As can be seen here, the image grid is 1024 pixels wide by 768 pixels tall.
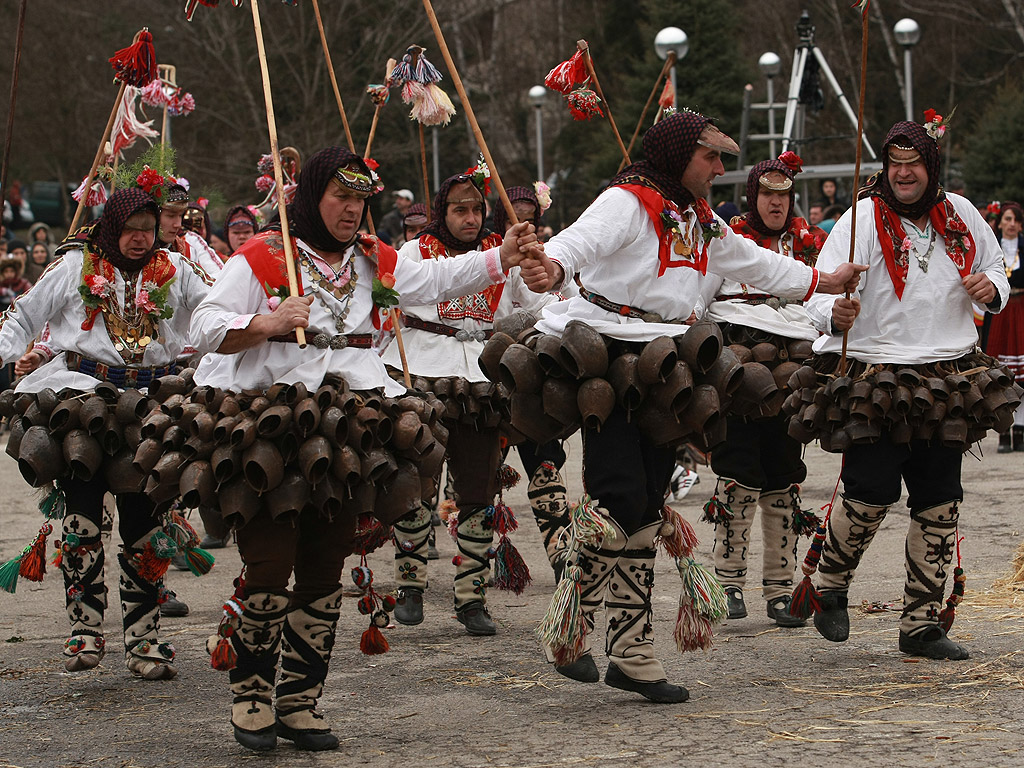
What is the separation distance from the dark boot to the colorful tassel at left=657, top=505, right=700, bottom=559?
1.34 m

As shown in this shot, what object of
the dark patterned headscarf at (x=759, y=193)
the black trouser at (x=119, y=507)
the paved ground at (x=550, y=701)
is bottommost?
the paved ground at (x=550, y=701)

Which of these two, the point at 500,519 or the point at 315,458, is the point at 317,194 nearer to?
the point at 315,458

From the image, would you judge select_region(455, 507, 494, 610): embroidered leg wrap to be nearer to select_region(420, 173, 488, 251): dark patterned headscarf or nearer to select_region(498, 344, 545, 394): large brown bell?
select_region(420, 173, 488, 251): dark patterned headscarf

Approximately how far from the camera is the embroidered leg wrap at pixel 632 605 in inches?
207

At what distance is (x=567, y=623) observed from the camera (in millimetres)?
5281

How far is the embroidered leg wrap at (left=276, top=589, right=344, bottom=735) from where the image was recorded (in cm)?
488

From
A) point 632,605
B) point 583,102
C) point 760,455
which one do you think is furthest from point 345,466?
point 760,455

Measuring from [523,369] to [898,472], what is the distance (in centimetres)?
168

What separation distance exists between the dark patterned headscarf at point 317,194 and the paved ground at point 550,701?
5.77 ft

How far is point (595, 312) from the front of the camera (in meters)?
5.34

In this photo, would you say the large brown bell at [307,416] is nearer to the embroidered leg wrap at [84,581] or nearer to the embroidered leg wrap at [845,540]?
the embroidered leg wrap at [84,581]

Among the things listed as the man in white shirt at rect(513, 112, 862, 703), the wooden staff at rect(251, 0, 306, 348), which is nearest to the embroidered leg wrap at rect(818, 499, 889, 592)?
the man in white shirt at rect(513, 112, 862, 703)

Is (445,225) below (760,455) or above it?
above

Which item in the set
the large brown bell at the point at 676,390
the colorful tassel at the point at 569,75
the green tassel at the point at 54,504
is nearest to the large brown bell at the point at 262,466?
the large brown bell at the point at 676,390
